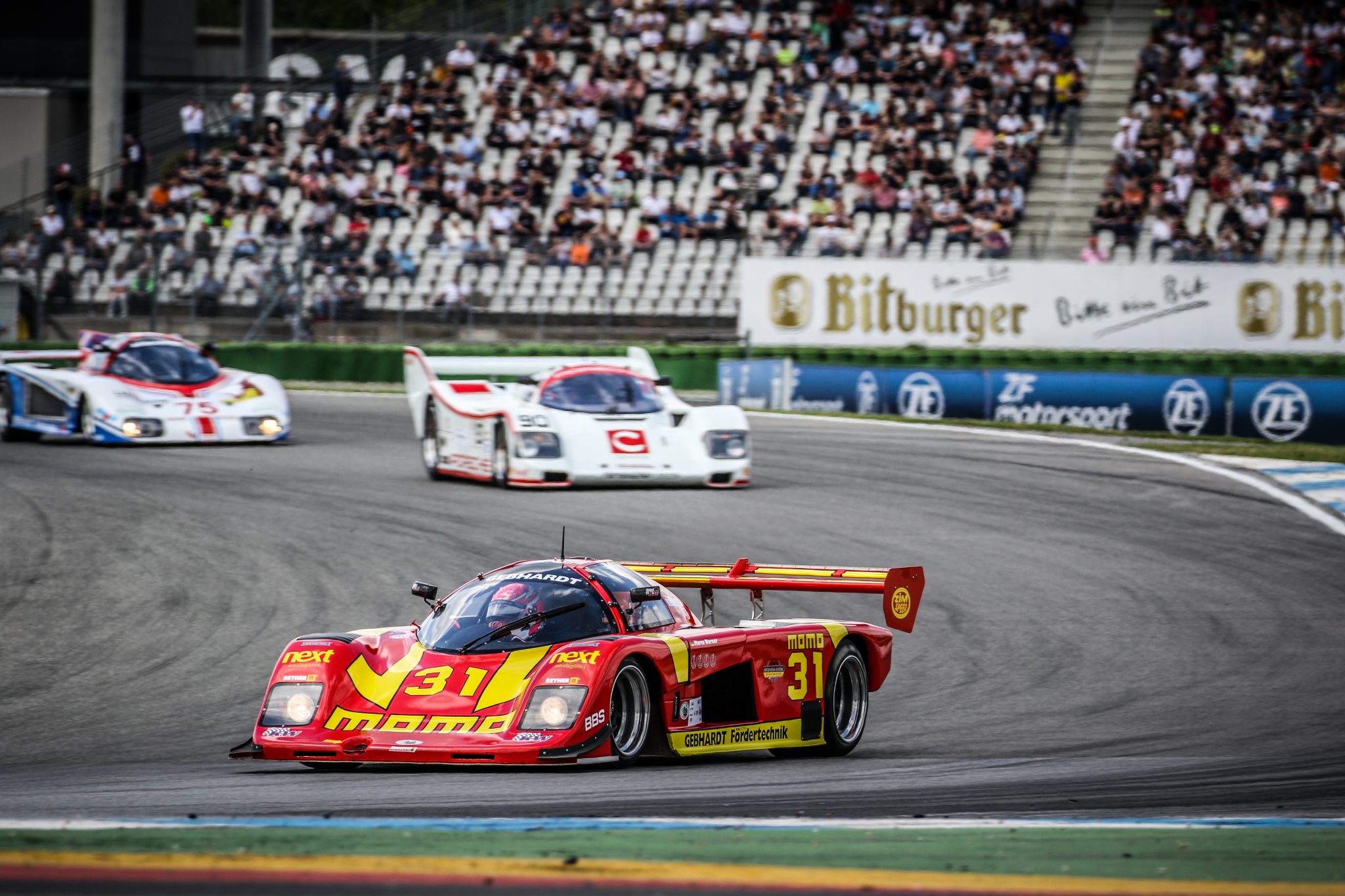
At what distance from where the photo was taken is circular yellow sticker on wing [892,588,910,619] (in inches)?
349

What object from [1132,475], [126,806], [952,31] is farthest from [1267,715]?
[952,31]

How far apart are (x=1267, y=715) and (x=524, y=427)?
8.62m

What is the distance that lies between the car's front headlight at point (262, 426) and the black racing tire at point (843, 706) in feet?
39.7

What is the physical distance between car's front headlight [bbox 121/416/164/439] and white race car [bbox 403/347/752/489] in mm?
3401

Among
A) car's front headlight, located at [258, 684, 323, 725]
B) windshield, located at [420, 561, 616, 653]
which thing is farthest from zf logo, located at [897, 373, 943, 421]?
car's front headlight, located at [258, 684, 323, 725]

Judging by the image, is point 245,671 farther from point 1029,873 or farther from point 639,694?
point 1029,873

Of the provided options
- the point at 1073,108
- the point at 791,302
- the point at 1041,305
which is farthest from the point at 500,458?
the point at 1073,108

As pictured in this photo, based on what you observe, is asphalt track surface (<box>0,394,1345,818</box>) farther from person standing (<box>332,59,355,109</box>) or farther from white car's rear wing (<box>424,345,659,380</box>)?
person standing (<box>332,59,355,109</box>)

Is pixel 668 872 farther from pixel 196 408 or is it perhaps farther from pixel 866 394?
pixel 866 394

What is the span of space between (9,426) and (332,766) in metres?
13.8

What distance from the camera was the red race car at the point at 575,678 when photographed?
7484 mm

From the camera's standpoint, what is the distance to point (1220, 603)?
12758mm

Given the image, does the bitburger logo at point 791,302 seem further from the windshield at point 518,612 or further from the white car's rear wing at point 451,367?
the windshield at point 518,612

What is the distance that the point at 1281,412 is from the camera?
842 inches
